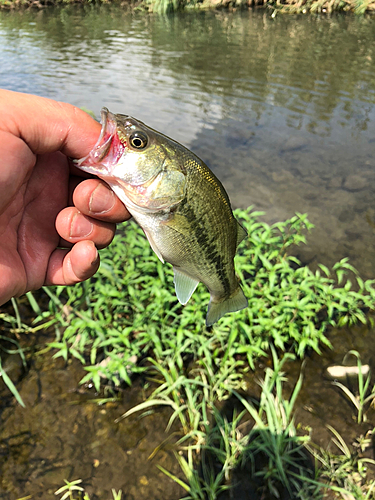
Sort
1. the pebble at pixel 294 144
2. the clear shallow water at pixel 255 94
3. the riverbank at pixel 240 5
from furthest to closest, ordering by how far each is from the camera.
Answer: the riverbank at pixel 240 5 → the pebble at pixel 294 144 → the clear shallow water at pixel 255 94

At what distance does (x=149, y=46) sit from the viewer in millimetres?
20203

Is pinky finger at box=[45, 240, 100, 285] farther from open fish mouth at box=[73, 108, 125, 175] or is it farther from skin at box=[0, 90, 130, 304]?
open fish mouth at box=[73, 108, 125, 175]

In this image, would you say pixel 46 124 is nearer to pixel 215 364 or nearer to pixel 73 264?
pixel 73 264

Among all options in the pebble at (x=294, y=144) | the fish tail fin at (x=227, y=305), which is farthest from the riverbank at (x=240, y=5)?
the fish tail fin at (x=227, y=305)

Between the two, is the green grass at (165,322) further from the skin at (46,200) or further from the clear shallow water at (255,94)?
the clear shallow water at (255,94)

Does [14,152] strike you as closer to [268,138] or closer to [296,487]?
[296,487]

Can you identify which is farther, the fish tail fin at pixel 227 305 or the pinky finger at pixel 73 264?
the fish tail fin at pixel 227 305

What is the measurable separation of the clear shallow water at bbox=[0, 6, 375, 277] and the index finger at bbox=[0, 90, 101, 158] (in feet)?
16.3

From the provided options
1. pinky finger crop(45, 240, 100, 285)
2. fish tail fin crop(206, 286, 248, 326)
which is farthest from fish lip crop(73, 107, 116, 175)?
fish tail fin crop(206, 286, 248, 326)

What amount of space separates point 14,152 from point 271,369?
11.0 ft

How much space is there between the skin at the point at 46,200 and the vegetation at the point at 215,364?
105cm

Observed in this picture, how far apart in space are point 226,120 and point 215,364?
922 cm

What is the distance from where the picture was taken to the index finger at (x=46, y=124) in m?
1.89

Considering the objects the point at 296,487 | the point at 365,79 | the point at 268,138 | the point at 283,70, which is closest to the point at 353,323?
the point at 296,487
